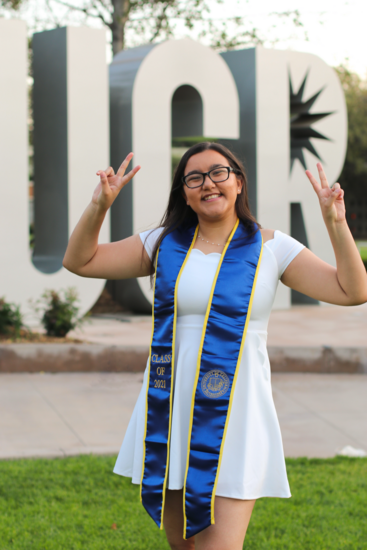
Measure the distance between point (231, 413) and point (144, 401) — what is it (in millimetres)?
325

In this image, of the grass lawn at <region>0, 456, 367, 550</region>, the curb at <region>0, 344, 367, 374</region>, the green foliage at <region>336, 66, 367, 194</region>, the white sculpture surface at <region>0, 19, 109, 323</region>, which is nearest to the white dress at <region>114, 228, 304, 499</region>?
the grass lawn at <region>0, 456, 367, 550</region>

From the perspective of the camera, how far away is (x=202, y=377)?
2.32 metres

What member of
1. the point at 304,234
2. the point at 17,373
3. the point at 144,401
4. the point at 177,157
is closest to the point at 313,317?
the point at 304,234

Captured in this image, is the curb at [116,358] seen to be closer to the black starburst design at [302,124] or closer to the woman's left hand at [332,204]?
the woman's left hand at [332,204]

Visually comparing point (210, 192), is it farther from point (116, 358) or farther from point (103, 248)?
point (116, 358)

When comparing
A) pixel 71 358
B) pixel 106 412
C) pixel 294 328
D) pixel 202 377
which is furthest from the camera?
pixel 294 328

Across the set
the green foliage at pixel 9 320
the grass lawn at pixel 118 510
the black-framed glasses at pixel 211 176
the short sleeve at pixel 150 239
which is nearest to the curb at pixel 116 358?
the green foliage at pixel 9 320

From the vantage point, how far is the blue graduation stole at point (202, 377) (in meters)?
2.26

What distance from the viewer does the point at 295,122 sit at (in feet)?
41.4

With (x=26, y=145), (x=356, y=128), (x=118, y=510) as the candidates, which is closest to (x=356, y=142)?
(x=356, y=128)

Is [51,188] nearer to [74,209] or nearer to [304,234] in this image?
[74,209]

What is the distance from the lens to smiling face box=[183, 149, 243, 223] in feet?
7.81

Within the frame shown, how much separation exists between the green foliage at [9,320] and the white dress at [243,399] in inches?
212

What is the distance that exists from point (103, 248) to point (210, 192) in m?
0.46
